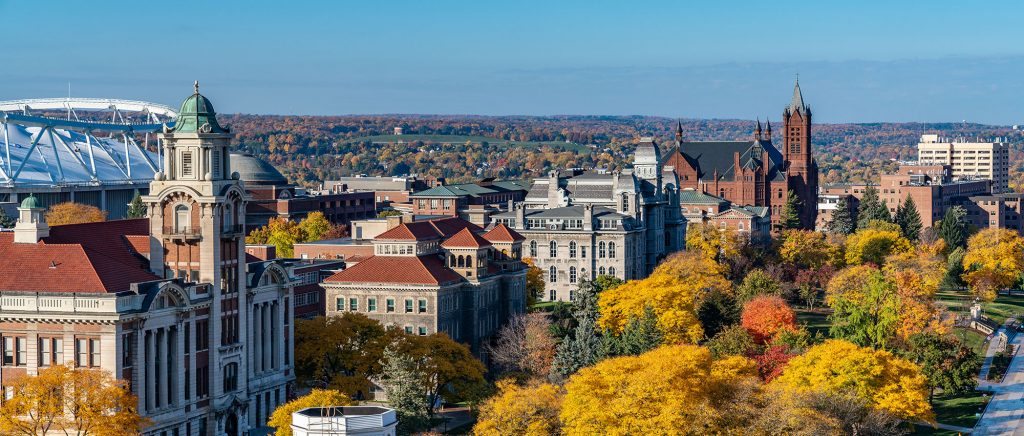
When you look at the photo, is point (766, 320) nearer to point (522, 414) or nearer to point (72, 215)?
point (522, 414)

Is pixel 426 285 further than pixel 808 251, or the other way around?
pixel 808 251

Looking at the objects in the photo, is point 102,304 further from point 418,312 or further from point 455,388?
point 418,312

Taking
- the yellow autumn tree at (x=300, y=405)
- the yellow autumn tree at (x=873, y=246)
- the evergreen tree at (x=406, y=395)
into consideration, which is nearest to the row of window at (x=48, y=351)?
the yellow autumn tree at (x=300, y=405)

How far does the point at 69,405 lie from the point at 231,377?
14889 mm

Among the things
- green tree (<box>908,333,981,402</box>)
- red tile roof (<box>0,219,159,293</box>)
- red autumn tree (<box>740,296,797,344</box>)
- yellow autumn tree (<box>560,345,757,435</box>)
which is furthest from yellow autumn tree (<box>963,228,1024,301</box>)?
red tile roof (<box>0,219,159,293</box>)

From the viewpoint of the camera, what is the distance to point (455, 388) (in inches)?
4154

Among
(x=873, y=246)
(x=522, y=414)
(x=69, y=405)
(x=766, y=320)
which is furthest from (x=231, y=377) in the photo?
(x=873, y=246)

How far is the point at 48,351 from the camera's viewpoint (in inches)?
3393

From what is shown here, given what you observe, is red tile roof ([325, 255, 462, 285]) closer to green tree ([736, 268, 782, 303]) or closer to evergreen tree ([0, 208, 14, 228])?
green tree ([736, 268, 782, 303])

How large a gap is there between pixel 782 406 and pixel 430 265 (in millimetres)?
37713

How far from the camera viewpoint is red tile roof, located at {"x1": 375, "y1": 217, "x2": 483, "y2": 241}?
121 m

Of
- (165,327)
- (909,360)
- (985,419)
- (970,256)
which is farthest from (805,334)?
(970,256)

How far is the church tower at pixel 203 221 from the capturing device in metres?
93.9

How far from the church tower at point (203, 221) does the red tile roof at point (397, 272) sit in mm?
22917
